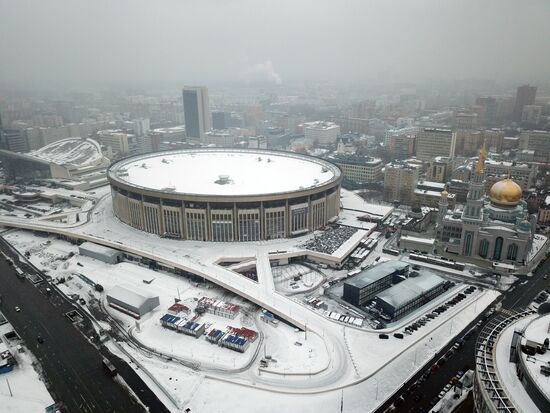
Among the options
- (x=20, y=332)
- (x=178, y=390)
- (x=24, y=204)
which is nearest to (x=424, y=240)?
(x=178, y=390)

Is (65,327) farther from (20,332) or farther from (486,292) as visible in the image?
(486,292)

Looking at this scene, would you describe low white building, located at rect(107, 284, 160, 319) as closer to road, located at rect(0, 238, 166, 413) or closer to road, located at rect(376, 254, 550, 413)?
road, located at rect(0, 238, 166, 413)

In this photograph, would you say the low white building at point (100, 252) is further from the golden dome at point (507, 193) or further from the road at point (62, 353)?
the golden dome at point (507, 193)

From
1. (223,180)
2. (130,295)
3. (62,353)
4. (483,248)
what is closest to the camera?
(62,353)

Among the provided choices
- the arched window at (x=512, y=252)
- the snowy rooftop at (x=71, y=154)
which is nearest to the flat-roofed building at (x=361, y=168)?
the arched window at (x=512, y=252)

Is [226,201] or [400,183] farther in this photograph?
[400,183]

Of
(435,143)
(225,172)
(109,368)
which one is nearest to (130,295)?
(109,368)

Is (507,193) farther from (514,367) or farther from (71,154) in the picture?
(71,154)
